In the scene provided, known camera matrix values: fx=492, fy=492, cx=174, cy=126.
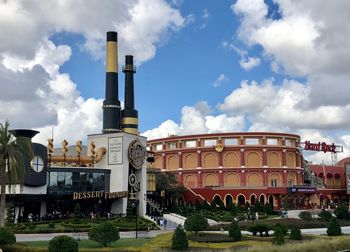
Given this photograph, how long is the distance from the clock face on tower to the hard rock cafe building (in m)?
45.4

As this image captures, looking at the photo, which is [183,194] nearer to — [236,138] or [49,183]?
[236,138]

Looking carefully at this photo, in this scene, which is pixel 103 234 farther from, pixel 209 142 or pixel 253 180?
pixel 209 142

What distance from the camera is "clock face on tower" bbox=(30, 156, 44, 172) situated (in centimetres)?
6475

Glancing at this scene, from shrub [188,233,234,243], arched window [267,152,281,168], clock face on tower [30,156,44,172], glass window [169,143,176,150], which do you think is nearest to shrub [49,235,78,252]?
shrub [188,233,234,243]

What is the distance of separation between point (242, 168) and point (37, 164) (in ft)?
174

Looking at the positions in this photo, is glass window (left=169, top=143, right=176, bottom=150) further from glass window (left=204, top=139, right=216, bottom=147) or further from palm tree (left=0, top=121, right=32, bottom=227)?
palm tree (left=0, top=121, right=32, bottom=227)

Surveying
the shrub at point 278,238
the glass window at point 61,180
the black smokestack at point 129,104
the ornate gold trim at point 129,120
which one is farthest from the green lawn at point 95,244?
the ornate gold trim at point 129,120

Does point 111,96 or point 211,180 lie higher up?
point 111,96

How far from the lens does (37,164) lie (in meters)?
65.4

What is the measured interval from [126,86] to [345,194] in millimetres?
64512

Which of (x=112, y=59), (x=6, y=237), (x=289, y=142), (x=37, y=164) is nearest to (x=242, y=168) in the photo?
(x=289, y=142)

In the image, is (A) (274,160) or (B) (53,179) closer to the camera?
(B) (53,179)

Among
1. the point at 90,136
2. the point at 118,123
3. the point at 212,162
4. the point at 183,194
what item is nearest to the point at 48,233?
the point at 90,136

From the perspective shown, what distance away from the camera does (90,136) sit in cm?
8081
